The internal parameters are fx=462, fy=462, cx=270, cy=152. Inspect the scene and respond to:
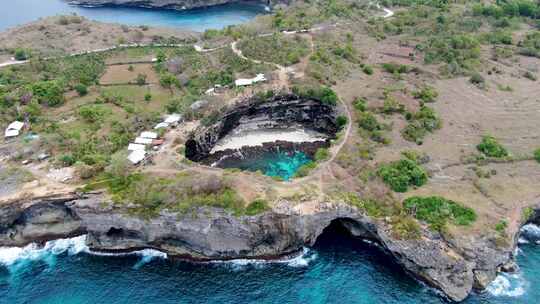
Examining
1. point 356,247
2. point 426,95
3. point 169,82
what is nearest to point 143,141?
point 169,82

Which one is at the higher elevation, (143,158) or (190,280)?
(143,158)

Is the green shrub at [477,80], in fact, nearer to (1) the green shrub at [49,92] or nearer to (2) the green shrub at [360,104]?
(2) the green shrub at [360,104]

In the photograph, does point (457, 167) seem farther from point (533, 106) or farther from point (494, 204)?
point (533, 106)

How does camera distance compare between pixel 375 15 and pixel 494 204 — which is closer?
pixel 494 204

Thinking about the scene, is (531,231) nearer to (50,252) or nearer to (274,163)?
(274,163)

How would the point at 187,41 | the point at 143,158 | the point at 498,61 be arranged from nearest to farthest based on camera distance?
the point at 143,158 < the point at 498,61 < the point at 187,41

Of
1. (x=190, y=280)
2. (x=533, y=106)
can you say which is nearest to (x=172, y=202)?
(x=190, y=280)
